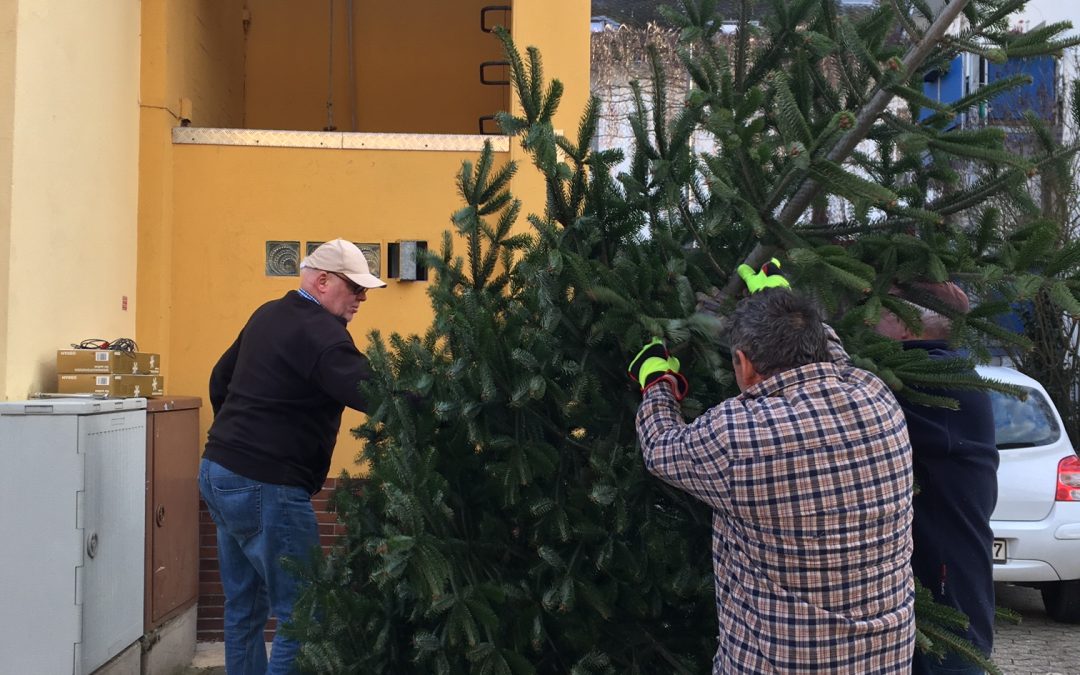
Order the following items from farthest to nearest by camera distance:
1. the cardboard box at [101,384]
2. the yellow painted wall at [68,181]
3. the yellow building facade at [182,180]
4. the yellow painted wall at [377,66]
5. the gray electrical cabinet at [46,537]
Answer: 1. the yellow painted wall at [377,66]
2. the cardboard box at [101,384]
3. the yellow building facade at [182,180]
4. the yellow painted wall at [68,181]
5. the gray electrical cabinet at [46,537]

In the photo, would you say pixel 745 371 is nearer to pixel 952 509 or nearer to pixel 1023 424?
pixel 952 509

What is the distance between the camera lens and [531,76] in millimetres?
2965

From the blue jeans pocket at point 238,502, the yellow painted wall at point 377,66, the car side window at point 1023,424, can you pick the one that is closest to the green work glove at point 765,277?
the blue jeans pocket at point 238,502

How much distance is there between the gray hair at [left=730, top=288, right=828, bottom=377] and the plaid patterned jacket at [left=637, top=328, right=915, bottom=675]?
34mm

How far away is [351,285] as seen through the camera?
167 inches

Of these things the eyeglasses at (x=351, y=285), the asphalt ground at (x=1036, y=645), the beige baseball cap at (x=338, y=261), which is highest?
the beige baseball cap at (x=338, y=261)

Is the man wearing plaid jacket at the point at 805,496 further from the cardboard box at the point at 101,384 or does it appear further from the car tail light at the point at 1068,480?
the car tail light at the point at 1068,480

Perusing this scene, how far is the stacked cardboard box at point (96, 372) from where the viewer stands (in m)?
4.89

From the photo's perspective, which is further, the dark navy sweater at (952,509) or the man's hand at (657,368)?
the dark navy sweater at (952,509)

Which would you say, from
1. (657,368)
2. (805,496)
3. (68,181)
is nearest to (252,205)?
(68,181)

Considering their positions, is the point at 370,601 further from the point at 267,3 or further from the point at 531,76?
the point at 267,3

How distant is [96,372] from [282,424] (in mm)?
1427

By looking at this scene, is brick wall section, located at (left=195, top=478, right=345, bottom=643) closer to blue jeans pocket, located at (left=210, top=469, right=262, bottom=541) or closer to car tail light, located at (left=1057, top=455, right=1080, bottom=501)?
blue jeans pocket, located at (left=210, top=469, right=262, bottom=541)

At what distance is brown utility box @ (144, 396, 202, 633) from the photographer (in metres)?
5.24
